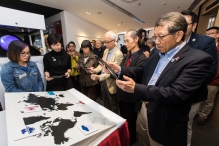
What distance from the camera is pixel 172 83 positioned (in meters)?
0.75

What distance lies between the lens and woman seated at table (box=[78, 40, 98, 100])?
2.22m

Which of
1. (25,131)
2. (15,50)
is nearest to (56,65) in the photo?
(15,50)

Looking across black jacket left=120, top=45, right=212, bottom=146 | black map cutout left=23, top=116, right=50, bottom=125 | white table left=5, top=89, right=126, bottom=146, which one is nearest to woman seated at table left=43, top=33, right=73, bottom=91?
white table left=5, top=89, right=126, bottom=146

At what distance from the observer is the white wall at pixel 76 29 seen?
19.0 ft

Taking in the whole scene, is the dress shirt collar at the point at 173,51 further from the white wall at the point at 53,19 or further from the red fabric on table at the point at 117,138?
the white wall at the point at 53,19

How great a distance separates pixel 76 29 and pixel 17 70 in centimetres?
562

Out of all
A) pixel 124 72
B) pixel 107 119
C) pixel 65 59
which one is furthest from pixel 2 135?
pixel 65 59

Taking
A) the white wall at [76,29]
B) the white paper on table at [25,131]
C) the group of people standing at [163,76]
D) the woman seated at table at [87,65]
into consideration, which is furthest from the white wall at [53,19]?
the white paper on table at [25,131]

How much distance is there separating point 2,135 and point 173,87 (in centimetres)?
124

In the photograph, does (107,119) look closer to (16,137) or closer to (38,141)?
(38,141)

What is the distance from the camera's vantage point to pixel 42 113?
2.97 feet

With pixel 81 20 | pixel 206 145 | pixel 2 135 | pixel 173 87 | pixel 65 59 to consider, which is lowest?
pixel 206 145

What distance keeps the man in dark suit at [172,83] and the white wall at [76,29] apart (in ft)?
19.2

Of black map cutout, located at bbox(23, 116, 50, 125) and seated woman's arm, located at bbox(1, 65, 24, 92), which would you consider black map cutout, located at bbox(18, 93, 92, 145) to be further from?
seated woman's arm, located at bbox(1, 65, 24, 92)
